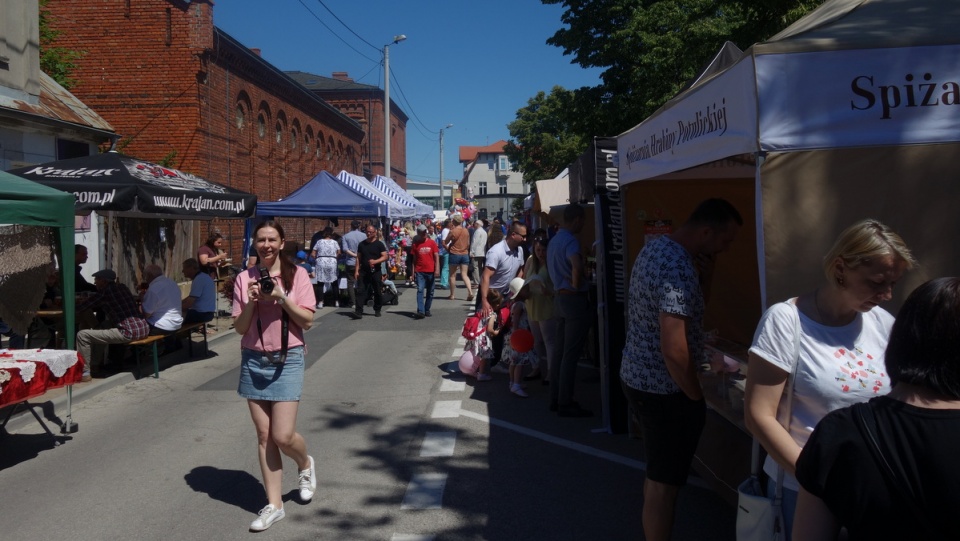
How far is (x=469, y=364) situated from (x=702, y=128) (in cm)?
566

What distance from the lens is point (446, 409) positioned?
312 inches

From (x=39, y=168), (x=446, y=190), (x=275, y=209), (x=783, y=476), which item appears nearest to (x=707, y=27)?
(x=275, y=209)

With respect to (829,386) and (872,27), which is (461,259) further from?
(829,386)

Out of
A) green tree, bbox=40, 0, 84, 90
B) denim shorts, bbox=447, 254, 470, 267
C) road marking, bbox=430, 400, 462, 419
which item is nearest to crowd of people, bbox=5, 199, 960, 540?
road marking, bbox=430, 400, 462, 419

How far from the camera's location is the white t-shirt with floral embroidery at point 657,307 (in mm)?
3510

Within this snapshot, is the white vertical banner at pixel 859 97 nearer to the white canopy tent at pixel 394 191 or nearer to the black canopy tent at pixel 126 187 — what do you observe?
the black canopy tent at pixel 126 187

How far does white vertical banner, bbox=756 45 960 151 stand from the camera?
3.40 m

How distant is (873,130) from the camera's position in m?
3.43

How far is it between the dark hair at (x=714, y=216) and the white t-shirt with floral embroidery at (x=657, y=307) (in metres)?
0.16

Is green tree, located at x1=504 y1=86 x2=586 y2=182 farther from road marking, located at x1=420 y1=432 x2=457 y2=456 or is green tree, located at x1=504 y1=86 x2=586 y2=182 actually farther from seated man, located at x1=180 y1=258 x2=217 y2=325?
road marking, located at x1=420 y1=432 x2=457 y2=456

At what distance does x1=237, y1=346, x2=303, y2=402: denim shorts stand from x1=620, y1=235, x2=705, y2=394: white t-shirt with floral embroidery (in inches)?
82.3

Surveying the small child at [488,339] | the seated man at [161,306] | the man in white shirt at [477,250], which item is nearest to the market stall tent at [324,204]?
the man in white shirt at [477,250]

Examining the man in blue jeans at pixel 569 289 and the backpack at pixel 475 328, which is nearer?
the man in blue jeans at pixel 569 289

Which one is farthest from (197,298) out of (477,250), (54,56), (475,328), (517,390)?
(54,56)
